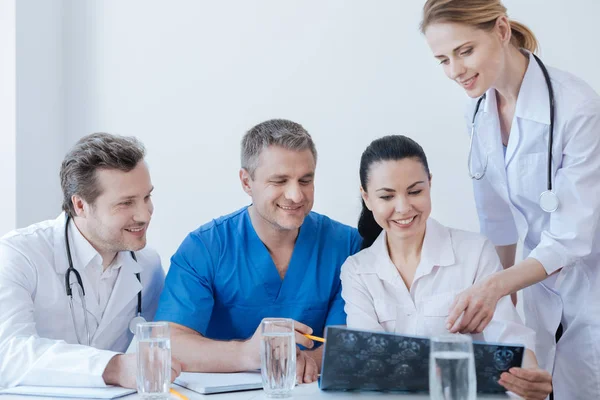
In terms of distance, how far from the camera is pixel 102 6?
114 inches

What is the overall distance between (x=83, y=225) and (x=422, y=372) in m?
1.08

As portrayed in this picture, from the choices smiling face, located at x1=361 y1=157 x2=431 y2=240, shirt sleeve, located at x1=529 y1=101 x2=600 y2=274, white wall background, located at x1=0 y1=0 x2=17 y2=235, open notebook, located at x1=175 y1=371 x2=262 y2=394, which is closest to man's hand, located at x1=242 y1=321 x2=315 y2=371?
open notebook, located at x1=175 y1=371 x2=262 y2=394

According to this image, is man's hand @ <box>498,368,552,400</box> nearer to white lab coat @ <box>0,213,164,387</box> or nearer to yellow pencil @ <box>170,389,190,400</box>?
yellow pencil @ <box>170,389,190,400</box>

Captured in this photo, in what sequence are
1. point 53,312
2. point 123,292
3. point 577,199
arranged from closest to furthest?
1. point 577,199
2. point 53,312
3. point 123,292

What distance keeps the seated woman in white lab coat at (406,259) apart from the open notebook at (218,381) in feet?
1.07

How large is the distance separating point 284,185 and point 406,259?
39cm

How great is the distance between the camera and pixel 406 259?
1.85 metres

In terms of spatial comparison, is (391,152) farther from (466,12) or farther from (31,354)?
(31,354)

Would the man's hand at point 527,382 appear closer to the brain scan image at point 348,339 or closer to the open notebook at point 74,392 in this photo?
the brain scan image at point 348,339

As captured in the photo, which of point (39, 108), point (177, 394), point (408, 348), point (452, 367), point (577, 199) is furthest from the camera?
point (39, 108)

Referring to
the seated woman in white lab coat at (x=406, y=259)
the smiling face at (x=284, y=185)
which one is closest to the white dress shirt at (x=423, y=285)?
the seated woman in white lab coat at (x=406, y=259)

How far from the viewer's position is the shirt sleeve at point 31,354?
57.9 inches

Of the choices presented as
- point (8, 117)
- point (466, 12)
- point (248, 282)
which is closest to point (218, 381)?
point (248, 282)

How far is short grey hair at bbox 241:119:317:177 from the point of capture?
196 centimetres
